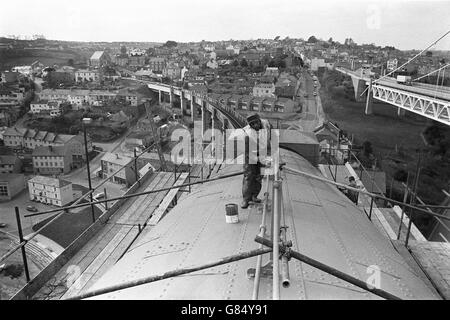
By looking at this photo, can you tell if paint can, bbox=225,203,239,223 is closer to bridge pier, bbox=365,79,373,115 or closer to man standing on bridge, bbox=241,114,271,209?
man standing on bridge, bbox=241,114,271,209

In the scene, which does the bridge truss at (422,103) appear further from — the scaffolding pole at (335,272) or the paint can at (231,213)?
the scaffolding pole at (335,272)

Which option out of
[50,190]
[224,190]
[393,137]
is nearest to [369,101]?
[393,137]

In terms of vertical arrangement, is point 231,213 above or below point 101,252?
above

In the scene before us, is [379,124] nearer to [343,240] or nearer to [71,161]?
[71,161]

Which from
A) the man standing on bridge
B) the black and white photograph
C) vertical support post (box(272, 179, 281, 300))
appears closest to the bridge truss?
the black and white photograph

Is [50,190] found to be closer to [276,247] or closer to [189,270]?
[189,270]

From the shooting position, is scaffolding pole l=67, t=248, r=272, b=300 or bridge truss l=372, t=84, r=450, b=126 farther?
bridge truss l=372, t=84, r=450, b=126

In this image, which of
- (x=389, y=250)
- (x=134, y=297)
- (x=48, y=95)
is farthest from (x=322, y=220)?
(x=48, y=95)
